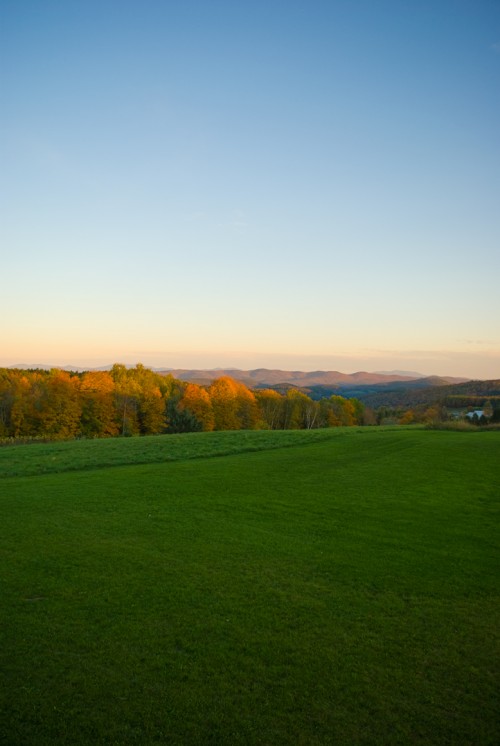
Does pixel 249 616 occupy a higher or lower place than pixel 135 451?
higher

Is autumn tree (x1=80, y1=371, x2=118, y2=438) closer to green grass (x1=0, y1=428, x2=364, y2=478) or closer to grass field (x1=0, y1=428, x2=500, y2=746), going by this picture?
green grass (x1=0, y1=428, x2=364, y2=478)

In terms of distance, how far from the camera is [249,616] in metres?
8.44

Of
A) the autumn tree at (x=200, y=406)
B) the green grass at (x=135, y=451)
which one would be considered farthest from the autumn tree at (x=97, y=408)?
the green grass at (x=135, y=451)

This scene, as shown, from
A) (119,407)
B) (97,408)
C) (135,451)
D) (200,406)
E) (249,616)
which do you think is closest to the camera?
(249,616)

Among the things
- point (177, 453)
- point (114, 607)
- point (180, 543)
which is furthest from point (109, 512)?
point (177, 453)

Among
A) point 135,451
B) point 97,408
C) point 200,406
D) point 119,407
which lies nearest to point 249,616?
point 135,451

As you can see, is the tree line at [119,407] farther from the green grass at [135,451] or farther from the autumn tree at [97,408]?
the green grass at [135,451]

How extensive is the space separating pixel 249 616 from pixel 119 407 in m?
67.5

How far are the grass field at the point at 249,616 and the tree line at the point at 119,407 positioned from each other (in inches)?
1833

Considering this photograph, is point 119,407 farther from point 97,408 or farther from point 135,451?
point 135,451

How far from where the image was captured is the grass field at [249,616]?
5.93 m

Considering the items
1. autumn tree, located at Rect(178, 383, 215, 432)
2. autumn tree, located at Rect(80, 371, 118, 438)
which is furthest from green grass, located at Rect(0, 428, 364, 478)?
autumn tree, located at Rect(178, 383, 215, 432)

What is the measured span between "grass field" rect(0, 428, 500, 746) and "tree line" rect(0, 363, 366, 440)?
46560mm

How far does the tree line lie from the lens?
65562 millimetres
